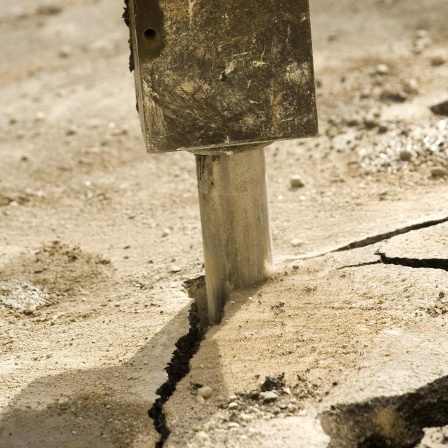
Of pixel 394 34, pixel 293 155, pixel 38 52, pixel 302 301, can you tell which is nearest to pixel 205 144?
pixel 302 301

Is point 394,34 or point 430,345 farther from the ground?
point 394,34

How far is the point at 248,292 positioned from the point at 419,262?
2.95 feet

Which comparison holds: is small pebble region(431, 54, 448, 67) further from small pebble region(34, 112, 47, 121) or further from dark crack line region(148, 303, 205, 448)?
dark crack line region(148, 303, 205, 448)

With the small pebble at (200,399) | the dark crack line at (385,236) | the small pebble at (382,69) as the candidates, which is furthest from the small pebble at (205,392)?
the small pebble at (382,69)

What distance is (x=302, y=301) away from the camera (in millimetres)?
4234

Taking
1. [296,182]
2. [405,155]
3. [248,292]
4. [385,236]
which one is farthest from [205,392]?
[405,155]

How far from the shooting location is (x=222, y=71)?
3.85 m

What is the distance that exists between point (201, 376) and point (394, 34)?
5.57 meters

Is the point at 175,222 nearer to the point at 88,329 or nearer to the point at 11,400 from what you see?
the point at 88,329

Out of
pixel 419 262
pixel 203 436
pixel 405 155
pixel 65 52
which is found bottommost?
pixel 203 436

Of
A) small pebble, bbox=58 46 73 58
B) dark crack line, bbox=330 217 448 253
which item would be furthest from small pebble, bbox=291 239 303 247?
small pebble, bbox=58 46 73 58

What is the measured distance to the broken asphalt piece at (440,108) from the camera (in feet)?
21.7

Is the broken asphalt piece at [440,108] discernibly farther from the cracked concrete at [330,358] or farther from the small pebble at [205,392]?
the small pebble at [205,392]

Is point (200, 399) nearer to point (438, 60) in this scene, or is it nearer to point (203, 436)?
point (203, 436)
